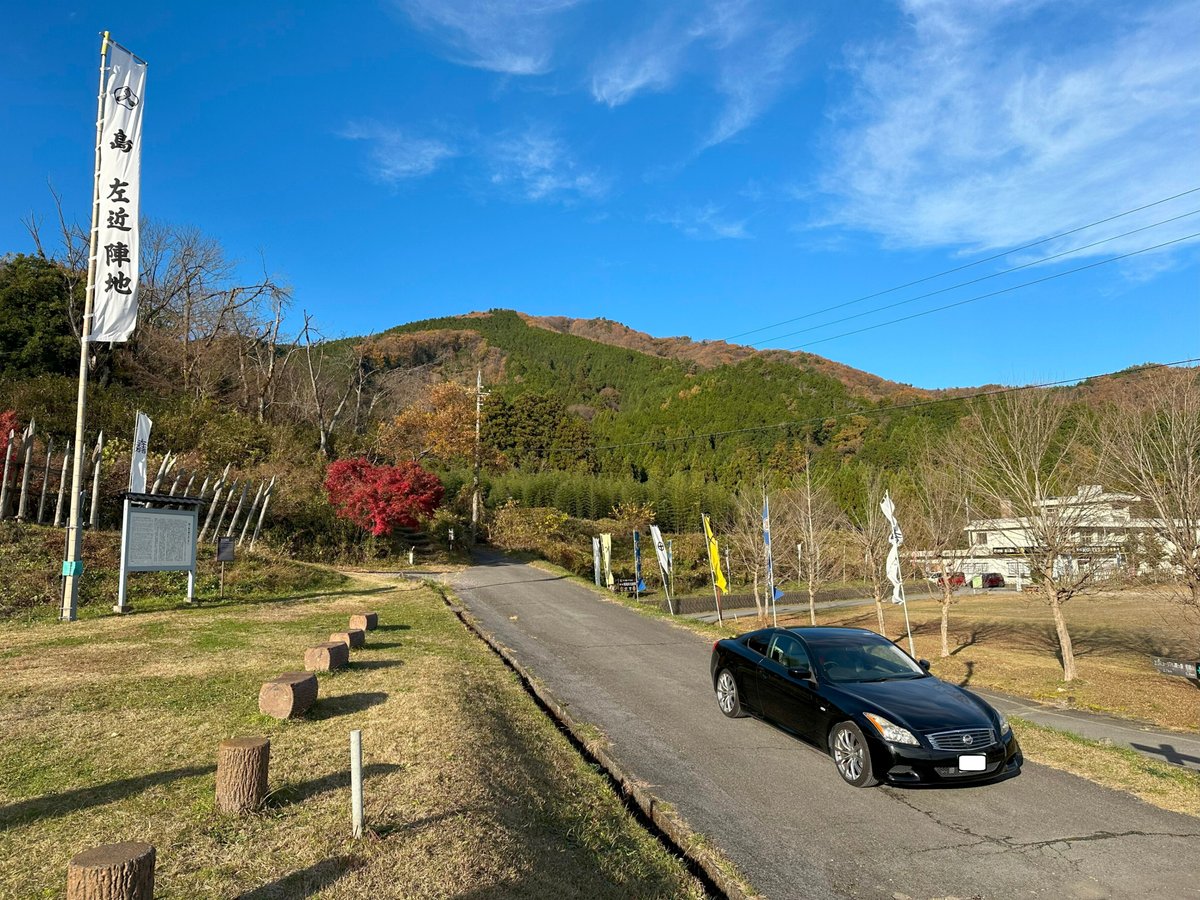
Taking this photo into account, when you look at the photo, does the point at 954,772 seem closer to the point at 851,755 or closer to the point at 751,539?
the point at 851,755

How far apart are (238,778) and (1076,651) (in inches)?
1027

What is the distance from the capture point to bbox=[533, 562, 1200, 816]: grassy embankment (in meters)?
7.31

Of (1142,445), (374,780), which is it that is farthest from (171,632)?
(1142,445)

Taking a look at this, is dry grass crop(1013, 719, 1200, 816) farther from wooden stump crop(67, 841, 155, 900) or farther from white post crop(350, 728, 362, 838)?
wooden stump crop(67, 841, 155, 900)

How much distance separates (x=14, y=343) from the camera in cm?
2878

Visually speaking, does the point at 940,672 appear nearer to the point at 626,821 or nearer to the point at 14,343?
the point at 626,821

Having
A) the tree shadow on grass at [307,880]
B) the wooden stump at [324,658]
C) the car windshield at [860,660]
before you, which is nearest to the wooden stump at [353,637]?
the wooden stump at [324,658]

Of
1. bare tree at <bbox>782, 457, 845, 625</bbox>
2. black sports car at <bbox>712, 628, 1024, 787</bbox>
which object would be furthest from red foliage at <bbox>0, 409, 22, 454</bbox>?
bare tree at <bbox>782, 457, 845, 625</bbox>

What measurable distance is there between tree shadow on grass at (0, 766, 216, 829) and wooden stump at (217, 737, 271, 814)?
0.93 metres

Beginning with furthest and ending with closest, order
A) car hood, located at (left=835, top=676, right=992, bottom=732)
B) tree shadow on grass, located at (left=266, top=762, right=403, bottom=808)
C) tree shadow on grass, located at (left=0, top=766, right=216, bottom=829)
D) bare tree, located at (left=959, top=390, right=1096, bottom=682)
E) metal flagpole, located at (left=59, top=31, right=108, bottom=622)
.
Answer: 1. bare tree, located at (left=959, top=390, right=1096, bottom=682)
2. metal flagpole, located at (left=59, top=31, right=108, bottom=622)
3. car hood, located at (left=835, top=676, right=992, bottom=732)
4. tree shadow on grass, located at (left=266, top=762, right=403, bottom=808)
5. tree shadow on grass, located at (left=0, top=766, right=216, bottom=829)

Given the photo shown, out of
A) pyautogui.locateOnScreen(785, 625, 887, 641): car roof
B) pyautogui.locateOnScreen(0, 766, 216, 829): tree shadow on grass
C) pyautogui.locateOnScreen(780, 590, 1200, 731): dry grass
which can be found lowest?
pyautogui.locateOnScreen(780, 590, 1200, 731): dry grass

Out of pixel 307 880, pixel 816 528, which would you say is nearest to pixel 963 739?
pixel 307 880

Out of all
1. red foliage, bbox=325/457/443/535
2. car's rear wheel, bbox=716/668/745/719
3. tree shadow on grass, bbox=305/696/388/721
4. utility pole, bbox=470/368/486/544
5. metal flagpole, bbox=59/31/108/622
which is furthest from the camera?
utility pole, bbox=470/368/486/544

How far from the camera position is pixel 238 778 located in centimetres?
501
